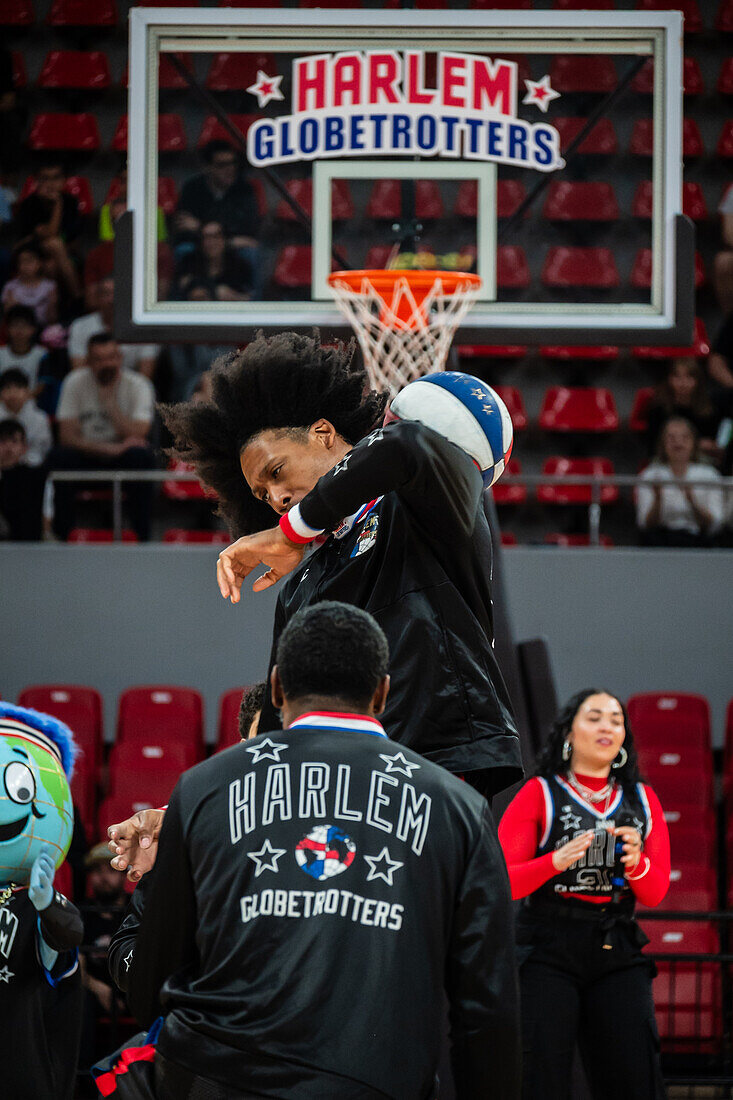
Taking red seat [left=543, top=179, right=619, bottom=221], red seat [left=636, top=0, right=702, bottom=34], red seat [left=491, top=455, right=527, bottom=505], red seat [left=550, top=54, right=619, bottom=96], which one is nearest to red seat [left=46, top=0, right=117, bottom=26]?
red seat [left=636, top=0, right=702, bottom=34]

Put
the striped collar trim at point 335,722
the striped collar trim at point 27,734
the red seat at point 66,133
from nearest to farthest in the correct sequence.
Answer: the striped collar trim at point 335,722, the striped collar trim at point 27,734, the red seat at point 66,133

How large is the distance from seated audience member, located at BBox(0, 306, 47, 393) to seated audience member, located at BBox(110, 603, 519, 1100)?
23.8ft

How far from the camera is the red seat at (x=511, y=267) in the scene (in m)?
5.89

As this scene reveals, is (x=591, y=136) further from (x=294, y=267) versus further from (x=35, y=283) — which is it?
(x=35, y=283)

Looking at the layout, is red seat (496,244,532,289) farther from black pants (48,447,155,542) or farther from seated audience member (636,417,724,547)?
black pants (48,447,155,542)

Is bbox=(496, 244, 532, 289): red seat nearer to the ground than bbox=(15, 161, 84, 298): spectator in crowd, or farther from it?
nearer to the ground

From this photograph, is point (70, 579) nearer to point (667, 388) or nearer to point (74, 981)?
point (667, 388)

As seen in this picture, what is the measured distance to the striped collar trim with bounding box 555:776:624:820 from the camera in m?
4.74

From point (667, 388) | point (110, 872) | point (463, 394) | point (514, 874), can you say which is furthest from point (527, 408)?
point (463, 394)

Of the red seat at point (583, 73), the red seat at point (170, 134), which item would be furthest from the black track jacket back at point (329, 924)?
the red seat at point (583, 73)

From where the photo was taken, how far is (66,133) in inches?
388

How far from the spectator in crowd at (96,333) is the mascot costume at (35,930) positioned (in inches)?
206

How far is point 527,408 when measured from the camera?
32.4 feet

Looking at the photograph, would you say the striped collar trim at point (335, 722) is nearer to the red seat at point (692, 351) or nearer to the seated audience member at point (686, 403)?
the seated audience member at point (686, 403)
